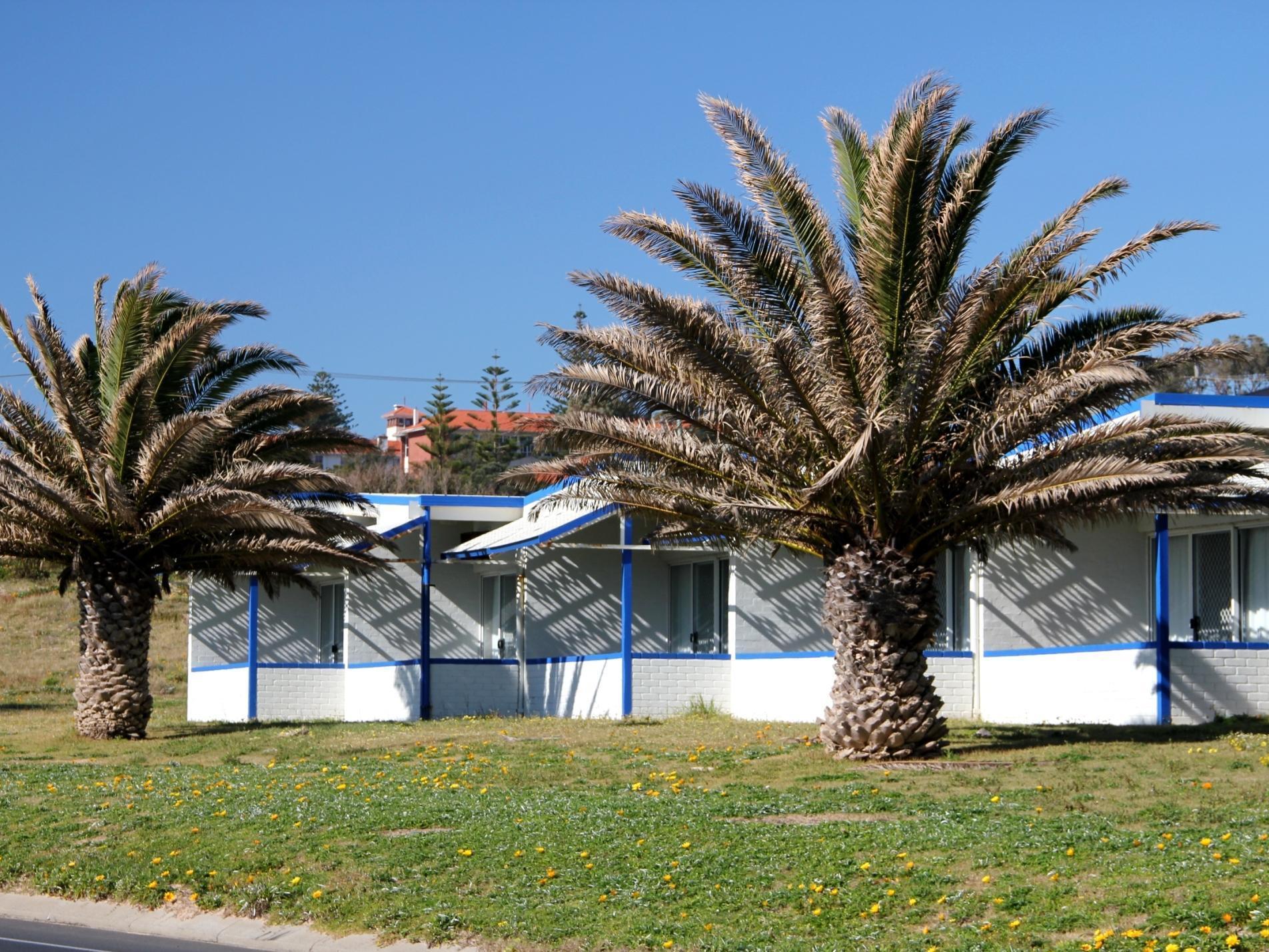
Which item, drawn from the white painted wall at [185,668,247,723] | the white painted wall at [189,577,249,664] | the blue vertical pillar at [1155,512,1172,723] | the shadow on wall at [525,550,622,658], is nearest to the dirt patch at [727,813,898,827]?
the blue vertical pillar at [1155,512,1172,723]

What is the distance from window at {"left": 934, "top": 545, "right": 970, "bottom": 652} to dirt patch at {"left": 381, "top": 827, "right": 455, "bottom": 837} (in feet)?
34.8

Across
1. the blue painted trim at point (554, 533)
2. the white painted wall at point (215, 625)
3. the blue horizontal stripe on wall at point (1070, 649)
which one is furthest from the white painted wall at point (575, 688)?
the white painted wall at point (215, 625)

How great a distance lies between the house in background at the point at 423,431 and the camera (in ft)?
231

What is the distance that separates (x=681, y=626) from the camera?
25.1 m

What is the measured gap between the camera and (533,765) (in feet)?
51.5

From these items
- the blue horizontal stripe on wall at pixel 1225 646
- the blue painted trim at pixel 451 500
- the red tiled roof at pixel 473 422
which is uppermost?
the red tiled roof at pixel 473 422

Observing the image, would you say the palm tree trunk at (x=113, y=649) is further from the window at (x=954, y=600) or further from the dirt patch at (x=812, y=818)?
the dirt patch at (x=812, y=818)

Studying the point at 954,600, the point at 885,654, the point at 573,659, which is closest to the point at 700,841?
the point at 885,654

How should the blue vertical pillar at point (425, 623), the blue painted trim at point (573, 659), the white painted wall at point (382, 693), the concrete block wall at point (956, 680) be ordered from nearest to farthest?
the concrete block wall at point (956, 680) → the blue painted trim at point (573, 659) → the blue vertical pillar at point (425, 623) → the white painted wall at point (382, 693)

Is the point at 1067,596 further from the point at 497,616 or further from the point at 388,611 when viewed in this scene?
the point at 388,611

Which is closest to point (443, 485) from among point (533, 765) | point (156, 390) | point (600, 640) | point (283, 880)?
point (600, 640)

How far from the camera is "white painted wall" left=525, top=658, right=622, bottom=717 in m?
22.6

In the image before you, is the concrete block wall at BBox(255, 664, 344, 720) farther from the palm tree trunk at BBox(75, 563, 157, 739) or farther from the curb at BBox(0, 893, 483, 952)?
the curb at BBox(0, 893, 483, 952)

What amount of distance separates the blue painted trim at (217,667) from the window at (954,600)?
45.3ft
